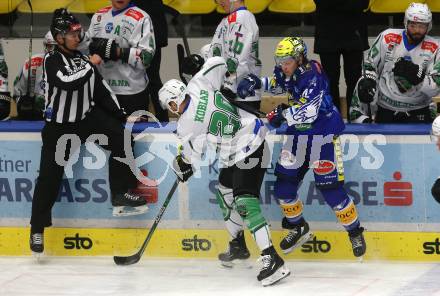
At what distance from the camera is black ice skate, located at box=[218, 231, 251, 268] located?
7.06 meters

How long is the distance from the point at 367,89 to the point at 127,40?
145cm

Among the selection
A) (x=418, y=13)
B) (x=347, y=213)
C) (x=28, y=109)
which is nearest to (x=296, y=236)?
(x=347, y=213)

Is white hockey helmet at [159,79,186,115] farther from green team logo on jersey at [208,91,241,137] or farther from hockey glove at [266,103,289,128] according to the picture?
→ hockey glove at [266,103,289,128]

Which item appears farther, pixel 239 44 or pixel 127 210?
pixel 239 44

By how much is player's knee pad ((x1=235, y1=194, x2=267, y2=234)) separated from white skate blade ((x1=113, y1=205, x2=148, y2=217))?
78cm

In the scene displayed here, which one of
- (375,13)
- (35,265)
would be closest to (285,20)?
(375,13)

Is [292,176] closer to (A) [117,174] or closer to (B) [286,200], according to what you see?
(B) [286,200]

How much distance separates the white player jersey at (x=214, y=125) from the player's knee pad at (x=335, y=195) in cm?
46

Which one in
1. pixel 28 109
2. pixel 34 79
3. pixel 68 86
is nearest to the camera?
pixel 68 86

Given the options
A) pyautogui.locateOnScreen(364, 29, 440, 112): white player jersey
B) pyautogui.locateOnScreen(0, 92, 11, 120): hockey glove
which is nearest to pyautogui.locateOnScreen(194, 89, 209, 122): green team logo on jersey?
pyautogui.locateOnScreen(364, 29, 440, 112): white player jersey

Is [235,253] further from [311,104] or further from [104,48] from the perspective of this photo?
[104,48]

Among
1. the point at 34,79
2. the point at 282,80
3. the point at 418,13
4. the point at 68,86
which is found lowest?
the point at 34,79

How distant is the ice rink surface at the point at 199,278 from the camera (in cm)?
656

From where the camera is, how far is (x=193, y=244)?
7.27 m
